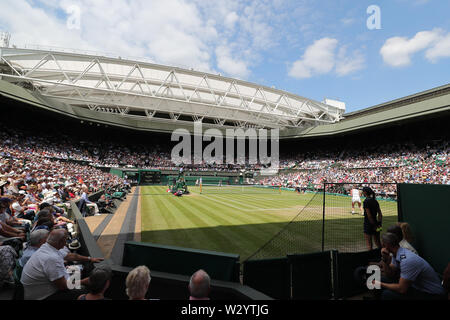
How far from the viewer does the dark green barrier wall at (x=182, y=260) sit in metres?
3.88

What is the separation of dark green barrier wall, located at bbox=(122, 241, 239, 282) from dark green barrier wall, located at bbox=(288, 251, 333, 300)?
4.91 feet

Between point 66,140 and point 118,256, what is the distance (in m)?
42.1

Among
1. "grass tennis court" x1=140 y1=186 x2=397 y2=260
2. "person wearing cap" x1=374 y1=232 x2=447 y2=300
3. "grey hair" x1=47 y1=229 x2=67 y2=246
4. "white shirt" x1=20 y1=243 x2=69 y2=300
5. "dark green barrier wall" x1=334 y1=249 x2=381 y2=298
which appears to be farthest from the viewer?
"grass tennis court" x1=140 y1=186 x2=397 y2=260

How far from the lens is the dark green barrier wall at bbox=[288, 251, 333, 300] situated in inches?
182

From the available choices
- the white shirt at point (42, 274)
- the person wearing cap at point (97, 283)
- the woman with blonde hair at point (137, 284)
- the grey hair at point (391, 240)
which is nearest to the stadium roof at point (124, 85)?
the white shirt at point (42, 274)

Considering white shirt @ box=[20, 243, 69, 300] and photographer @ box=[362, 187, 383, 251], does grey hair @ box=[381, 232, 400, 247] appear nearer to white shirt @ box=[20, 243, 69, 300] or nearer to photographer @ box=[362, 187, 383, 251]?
photographer @ box=[362, 187, 383, 251]

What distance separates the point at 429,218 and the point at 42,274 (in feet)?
24.8

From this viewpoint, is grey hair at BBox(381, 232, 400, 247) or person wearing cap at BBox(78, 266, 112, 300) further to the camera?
grey hair at BBox(381, 232, 400, 247)

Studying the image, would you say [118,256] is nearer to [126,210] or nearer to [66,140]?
[126,210]

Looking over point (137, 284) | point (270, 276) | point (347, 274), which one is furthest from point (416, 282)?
point (137, 284)

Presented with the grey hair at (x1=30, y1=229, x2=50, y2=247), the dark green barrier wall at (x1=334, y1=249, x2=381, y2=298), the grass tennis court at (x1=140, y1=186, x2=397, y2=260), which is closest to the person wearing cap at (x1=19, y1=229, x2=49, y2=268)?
the grey hair at (x1=30, y1=229, x2=50, y2=247)

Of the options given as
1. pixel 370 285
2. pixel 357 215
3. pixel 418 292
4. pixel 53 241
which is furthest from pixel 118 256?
pixel 357 215

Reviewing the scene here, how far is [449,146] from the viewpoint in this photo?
30344mm

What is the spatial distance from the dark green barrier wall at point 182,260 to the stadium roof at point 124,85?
28476 millimetres
